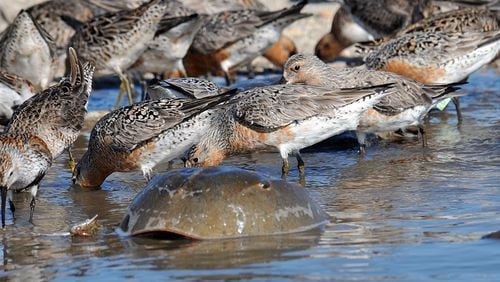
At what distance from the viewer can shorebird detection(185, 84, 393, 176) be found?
29.9 ft

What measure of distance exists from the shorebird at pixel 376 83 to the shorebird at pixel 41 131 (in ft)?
6.48

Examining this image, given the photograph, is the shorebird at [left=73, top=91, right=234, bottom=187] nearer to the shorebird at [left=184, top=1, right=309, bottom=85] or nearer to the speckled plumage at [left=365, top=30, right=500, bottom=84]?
the speckled plumage at [left=365, top=30, right=500, bottom=84]

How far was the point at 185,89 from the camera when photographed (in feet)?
33.2

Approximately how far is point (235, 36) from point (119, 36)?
6.84 ft

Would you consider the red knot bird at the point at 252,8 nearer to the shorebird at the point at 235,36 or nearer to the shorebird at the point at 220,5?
the shorebird at the point at 220,5

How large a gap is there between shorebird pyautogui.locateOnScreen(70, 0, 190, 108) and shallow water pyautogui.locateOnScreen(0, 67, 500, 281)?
386 centimetres

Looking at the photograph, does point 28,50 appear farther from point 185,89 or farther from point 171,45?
point 185,89

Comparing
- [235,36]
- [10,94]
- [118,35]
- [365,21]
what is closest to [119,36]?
[118,35]

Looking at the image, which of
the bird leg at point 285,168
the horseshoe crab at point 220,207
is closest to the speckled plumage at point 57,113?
the bird leg at point 285,168

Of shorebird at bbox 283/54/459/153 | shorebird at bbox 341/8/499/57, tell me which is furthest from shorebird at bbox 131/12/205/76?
shorebird at bbox 283/54/459/153

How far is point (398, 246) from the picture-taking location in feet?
21.2

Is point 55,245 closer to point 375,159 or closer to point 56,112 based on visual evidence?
point 56,112

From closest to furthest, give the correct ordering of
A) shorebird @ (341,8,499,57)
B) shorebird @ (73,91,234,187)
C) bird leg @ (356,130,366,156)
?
shorebird @ (73,91,234,187), bird leg @ (356,130,366,156), shorebird @ (341,8,499,57)

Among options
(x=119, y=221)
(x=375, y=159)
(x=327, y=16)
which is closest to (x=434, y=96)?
(x=375, y=159)
